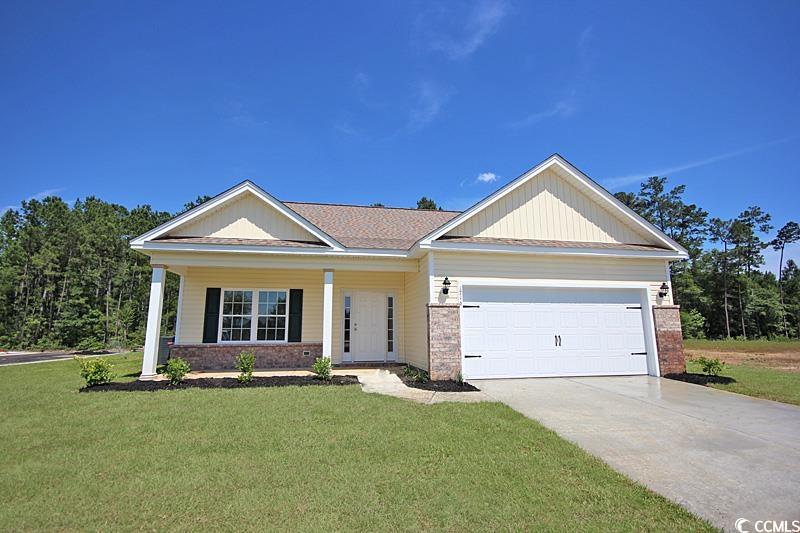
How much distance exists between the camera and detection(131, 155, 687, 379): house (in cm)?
940

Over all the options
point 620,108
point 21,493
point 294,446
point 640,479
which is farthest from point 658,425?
point 620,108

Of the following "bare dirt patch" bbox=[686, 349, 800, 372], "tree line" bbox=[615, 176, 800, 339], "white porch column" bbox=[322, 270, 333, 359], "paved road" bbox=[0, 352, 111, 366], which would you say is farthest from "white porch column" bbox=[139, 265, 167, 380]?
"tree line" bbox=[615, 176, 800, 339]

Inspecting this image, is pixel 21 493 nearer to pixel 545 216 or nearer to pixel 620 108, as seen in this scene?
pixel 545 216

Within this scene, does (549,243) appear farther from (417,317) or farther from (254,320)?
(254,320)

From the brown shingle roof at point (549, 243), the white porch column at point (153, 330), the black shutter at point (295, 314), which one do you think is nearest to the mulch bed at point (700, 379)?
the brown shingle roof at point (549, 243)

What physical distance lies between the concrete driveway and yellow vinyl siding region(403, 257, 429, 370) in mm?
2008

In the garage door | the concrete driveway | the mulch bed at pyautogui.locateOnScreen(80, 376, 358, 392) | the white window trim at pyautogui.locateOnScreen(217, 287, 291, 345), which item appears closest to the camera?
the concrete driveway

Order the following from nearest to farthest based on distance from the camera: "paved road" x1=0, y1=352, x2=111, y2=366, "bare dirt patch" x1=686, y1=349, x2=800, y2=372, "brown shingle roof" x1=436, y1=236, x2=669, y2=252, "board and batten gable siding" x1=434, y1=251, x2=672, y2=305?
"board and batten gable siding" x1=434, y1=251, x2=672, y2=305
"brown shingle roof" x1=436, y1=236, x2=669, y2=252
"bare dirt patch" x1=686, y1=349, x2=800, y2=372
"paved road" x1=0, y1=352, x2=111, y2=366

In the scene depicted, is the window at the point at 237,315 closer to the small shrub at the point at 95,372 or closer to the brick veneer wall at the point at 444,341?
the small shrub at the point at 95,372

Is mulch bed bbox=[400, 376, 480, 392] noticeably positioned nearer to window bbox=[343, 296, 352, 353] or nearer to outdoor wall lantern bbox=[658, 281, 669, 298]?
window bbox=[343, 296, 352, 353]

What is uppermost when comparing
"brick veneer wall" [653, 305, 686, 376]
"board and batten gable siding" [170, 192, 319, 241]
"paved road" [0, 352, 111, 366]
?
"board and batten gable siding" [170, 192, 319, 241]

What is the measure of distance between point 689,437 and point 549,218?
6.48 m

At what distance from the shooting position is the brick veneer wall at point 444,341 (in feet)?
29.5

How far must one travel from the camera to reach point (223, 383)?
8.55 m
